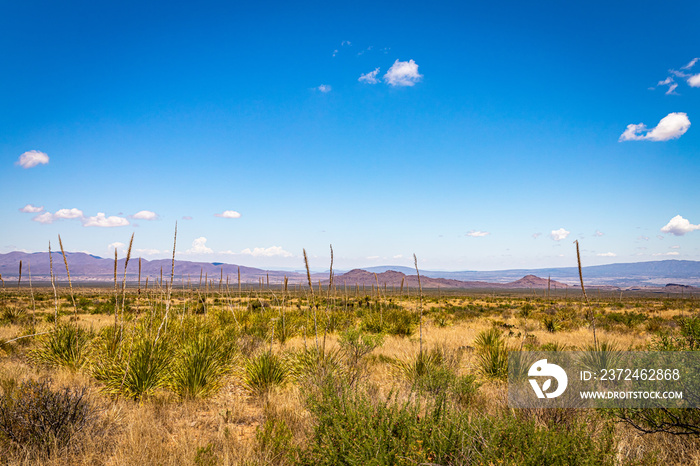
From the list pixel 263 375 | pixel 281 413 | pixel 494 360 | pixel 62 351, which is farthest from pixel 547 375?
pixel 62 351

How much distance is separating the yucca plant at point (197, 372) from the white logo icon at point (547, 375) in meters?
5.55

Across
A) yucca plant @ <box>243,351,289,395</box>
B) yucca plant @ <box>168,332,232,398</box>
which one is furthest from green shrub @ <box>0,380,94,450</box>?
yucca plant @ <box>243,351,289,395</box>

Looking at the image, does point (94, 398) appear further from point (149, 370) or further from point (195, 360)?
point (195, 360)

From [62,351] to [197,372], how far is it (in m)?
3.69

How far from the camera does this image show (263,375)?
6.55 meters

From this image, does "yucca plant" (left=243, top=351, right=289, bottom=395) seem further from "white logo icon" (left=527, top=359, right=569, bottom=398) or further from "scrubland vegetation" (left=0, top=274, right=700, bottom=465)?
"white logo icon" (left=527, top=359, right=569, bottom=398)

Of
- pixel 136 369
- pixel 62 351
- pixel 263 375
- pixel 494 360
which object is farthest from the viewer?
pixel 494 360

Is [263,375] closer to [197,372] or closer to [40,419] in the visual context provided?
[197,372]

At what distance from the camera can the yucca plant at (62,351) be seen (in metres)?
7.37

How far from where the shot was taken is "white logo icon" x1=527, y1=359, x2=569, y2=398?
5.53 meters

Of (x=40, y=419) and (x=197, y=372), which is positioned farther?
(x=197, y=372)

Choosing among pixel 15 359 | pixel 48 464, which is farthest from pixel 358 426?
Result: pixel 15 359

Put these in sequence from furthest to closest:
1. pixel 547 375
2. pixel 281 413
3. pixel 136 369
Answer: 1. pixel 547 375
2. pixel 136 369
3. pixel 281 413

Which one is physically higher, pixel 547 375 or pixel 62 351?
pixel 62 351
